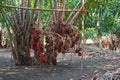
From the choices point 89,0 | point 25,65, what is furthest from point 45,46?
point 89,0

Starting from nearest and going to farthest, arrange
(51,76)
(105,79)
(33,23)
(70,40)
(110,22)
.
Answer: (105,79)
(51,76)
(70,40)
(33,23)
(110,22)

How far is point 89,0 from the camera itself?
8586mm

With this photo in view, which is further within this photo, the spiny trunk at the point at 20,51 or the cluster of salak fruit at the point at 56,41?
the spiny trunk at the point at 20,51

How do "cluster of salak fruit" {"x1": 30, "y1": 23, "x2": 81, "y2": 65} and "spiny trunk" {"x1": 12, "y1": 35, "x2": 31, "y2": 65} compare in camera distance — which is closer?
"cluster of salak fruit" {"x1": 30, "y1": 23, "x2": 81, "y2": 65}

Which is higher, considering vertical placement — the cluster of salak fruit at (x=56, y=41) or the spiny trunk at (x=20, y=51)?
the cluster of salak fruit at (x=56, y=41)

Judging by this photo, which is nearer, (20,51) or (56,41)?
(56,41)

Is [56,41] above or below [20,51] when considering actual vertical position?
above

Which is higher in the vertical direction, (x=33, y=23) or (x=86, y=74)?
(x=33, y=23)

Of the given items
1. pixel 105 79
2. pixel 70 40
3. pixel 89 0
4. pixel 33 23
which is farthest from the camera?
pixel 89 0

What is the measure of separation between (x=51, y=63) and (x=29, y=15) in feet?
4.15

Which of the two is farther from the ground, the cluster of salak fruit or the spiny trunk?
the cluster of salak fruit

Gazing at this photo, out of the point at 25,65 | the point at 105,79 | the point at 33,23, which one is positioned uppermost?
the point at 33,23

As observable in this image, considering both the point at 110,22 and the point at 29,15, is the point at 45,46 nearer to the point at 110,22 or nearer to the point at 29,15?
the point at 29,15

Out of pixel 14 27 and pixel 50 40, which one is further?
pixel 14 27
